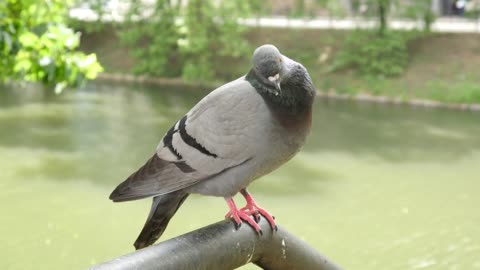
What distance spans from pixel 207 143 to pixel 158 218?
27cm

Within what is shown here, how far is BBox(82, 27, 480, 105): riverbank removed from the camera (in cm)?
1823

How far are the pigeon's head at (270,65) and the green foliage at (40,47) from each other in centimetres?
268

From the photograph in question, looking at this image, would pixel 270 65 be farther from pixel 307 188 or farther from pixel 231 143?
pixel 307 188

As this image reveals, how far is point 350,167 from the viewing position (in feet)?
38.7

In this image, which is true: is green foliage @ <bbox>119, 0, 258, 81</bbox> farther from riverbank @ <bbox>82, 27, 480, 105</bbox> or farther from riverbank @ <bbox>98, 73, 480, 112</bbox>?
riverbank @ <bbox>82, 27, 480, 105</bbox>

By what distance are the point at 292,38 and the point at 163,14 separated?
4583 millimetres

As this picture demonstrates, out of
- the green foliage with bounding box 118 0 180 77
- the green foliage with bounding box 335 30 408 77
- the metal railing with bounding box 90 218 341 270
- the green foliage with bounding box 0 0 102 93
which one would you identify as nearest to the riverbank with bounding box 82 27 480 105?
the green foliage with bounding box 335 30 408 77

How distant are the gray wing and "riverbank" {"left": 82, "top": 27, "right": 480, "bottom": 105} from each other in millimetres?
16516

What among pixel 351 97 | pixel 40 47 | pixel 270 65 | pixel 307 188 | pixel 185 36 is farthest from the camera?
pixel 185 36

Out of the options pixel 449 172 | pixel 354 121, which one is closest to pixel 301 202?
pixel 449 172

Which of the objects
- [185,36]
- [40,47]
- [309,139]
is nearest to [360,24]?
[185,36]

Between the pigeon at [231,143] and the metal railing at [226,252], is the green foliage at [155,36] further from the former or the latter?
the metal railing at [226,252]

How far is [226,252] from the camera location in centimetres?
160

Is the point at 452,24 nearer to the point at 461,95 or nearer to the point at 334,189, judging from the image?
the point at 461,95
